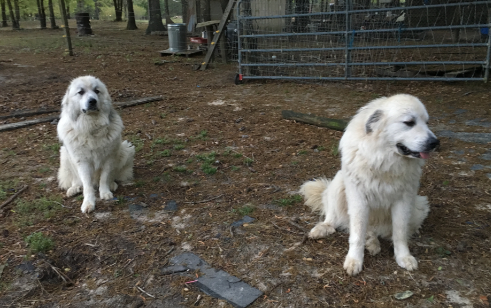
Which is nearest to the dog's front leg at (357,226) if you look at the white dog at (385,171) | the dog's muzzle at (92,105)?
the white dog at (385,171)

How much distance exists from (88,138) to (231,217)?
1.94m

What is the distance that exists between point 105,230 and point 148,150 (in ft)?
7.53

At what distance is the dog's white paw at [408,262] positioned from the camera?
2873 mm

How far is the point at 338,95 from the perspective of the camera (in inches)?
342

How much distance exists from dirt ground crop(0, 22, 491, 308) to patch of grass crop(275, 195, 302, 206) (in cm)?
2

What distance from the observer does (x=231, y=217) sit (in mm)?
3787

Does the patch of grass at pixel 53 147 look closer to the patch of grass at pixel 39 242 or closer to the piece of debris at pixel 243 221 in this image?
the patch of grass at pixel 39 242

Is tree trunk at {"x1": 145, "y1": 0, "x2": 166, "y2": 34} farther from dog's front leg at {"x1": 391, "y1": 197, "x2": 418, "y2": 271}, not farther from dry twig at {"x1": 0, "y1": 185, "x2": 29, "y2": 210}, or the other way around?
dog's front leg at {"x1": 391, "y1": 197, "x2": 418, "y2": 271}

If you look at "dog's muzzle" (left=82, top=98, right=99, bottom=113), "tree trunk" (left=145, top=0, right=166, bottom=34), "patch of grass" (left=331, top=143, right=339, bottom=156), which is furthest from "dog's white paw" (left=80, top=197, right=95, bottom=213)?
"tree trunk" (left=145, top=0, right=166, bottom=34)

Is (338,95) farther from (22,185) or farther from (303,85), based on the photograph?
(22,185)

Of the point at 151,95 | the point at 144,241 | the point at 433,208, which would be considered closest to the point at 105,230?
the point at 144,241

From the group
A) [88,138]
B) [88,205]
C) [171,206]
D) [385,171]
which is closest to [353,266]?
[385,171]

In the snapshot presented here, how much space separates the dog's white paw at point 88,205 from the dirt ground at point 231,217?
7 centimetres

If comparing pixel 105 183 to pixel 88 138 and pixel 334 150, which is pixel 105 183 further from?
pixel 334 150
